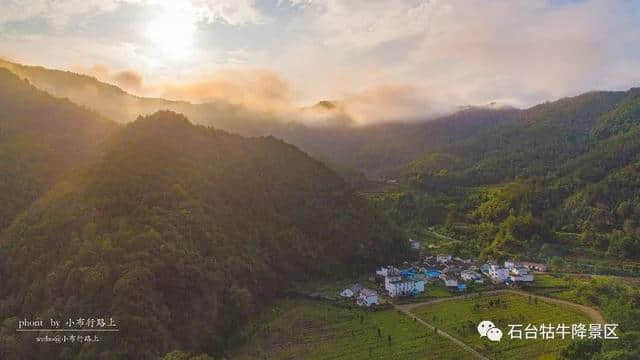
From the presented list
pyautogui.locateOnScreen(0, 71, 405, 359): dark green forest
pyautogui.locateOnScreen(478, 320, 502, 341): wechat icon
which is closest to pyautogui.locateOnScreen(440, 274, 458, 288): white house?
pyautogui.locateOnScreen(0, 71, 405, 359): dark green forest

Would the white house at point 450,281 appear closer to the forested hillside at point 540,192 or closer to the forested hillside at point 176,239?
the forested hillside at point 176,239

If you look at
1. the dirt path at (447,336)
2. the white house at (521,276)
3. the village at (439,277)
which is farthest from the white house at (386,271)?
the white house at (521,276)

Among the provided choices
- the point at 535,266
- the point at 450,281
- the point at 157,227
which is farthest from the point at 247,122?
the point at 157,227

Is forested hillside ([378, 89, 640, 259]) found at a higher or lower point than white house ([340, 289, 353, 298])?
higher

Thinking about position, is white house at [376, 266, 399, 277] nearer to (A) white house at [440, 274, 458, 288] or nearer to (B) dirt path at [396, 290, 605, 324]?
(A) white house at [440, 274, 458, 288]

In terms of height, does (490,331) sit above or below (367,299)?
below

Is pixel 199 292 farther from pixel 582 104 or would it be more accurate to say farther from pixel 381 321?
pixel 582 104

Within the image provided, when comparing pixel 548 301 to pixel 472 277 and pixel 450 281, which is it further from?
pixel 450 281
